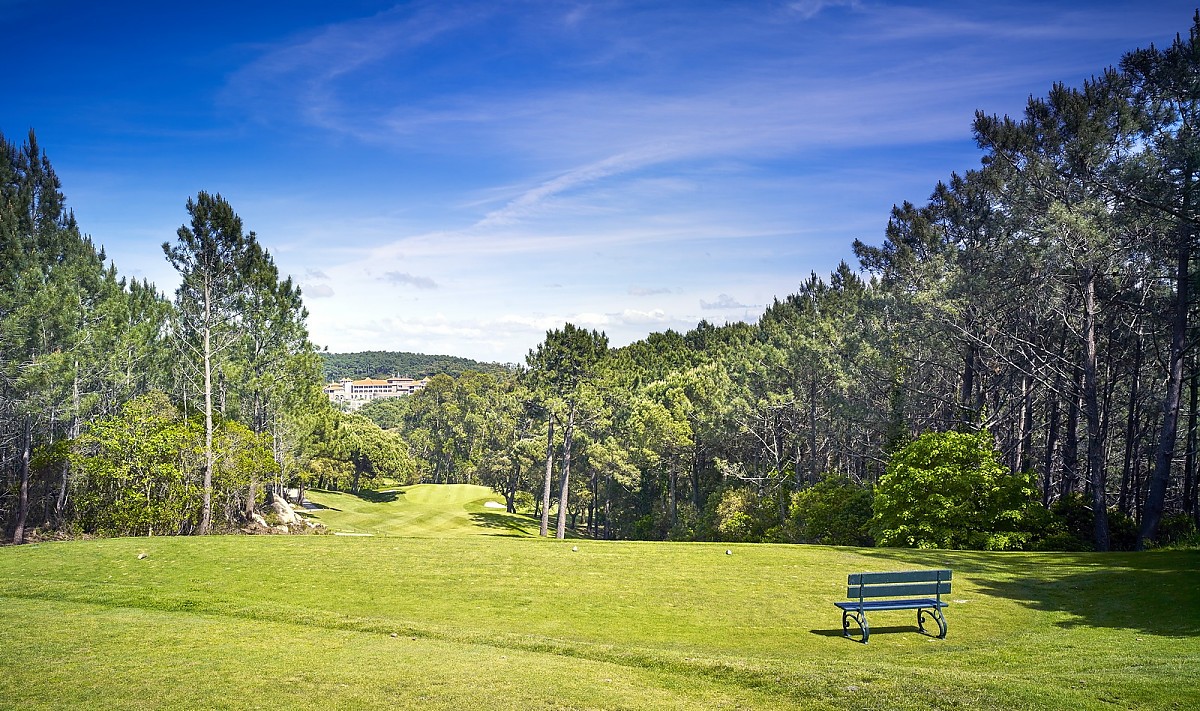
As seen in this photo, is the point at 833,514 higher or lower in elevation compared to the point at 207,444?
lower

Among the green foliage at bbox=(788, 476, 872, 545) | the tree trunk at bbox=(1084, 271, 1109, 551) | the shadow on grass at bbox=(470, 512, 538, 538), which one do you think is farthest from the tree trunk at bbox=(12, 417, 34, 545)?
the tree trunk at bbox=(1084, 271, 1109, 551)

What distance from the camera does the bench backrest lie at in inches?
444

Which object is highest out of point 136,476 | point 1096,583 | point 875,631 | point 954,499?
point 954,499

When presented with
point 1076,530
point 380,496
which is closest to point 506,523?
point 380,496

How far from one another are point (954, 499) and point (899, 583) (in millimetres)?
13267

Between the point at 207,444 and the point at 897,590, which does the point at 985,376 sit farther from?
the point at 207,444

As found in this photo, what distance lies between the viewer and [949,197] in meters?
33.5

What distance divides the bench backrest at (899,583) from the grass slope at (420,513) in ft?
134

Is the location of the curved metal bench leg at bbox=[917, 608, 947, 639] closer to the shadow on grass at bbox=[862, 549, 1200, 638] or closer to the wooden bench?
the wooden bench

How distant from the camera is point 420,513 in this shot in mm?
59875

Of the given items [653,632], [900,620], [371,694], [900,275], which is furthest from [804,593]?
[900,275]

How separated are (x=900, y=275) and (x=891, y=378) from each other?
5.29m

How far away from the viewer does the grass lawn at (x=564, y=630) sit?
781 centimetres

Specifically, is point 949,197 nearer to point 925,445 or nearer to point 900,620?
point 925,445
